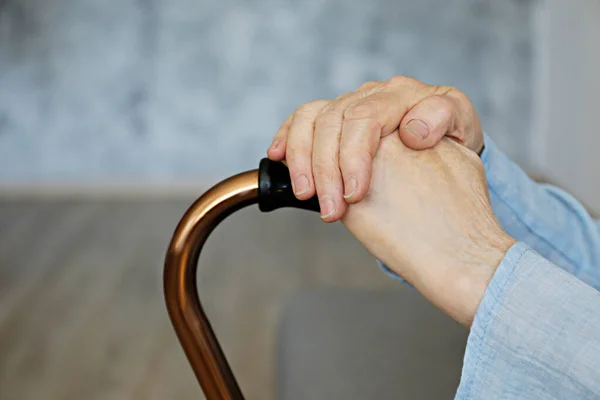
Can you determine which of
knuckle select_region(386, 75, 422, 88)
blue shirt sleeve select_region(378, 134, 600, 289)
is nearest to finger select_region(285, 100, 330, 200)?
knuckle select_region(386, 75, 422, 88)

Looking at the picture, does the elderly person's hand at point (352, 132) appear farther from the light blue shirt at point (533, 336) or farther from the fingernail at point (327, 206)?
the light blue shirt at point (533, 336)

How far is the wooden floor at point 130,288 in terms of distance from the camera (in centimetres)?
216

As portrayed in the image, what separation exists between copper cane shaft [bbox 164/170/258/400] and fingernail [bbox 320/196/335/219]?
67 mm

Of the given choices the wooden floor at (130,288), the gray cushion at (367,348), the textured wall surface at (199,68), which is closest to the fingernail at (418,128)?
the gray cushion at (367,348)

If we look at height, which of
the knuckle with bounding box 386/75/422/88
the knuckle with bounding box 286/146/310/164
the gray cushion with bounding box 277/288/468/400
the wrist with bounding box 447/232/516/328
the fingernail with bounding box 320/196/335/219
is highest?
the knuckle with bounding box 386/75/422/88

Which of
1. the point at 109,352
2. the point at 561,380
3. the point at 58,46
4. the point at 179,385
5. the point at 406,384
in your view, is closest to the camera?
the point at 561,380

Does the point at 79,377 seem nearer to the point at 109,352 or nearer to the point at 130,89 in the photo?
the point at 109,352

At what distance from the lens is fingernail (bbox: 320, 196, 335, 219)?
23.0 inches

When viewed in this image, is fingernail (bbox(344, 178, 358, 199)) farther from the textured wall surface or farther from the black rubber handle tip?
the textured wall surface

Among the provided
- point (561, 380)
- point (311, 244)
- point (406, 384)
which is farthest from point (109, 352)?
point (561, 380)

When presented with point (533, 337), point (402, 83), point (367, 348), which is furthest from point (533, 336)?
point (367, 348)

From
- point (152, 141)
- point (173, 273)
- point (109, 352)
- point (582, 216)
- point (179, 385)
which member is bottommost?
point (179, 385)

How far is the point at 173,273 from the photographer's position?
56cm

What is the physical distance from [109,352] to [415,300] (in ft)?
4.41
